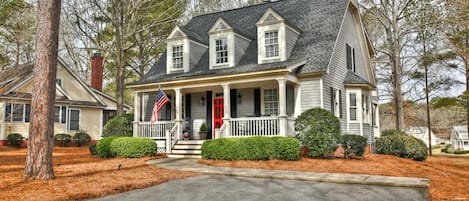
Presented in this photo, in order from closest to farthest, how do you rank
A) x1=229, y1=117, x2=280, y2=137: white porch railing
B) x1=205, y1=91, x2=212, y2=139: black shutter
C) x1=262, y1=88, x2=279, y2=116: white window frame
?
x1=229, y1=117, x2=280, y2=137: white porch railing
x1=262, y1=88, x2=279, y2=116: white window frame
x1=205, y1=91, x2=212, y2=139: black shutter

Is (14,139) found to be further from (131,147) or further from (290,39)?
(290,39)

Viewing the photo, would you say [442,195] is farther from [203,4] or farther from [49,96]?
[203,4]

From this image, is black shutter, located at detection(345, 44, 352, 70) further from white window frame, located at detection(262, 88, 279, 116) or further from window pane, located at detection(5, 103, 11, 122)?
window pane, located at detection(5, 103, 11, 122)

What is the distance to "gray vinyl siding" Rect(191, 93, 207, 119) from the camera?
59.0ft

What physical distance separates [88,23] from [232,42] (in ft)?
41.7

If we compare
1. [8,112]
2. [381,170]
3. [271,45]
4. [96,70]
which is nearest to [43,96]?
[381,170]

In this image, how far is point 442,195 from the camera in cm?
712

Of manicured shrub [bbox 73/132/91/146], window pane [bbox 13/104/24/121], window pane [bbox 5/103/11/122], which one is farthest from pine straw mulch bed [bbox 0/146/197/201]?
manicured shrub [bbox 73/132/91/146]

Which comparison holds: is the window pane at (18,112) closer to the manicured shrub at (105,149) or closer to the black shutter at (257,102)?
the manicured shrub at (105,149)

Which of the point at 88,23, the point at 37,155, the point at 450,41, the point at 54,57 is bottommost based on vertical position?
the point at 37,155

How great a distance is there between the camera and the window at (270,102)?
1622 cm

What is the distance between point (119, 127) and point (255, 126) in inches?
273

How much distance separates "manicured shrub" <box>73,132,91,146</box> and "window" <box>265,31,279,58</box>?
597 inches

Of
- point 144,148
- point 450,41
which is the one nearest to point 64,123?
point 144,148
